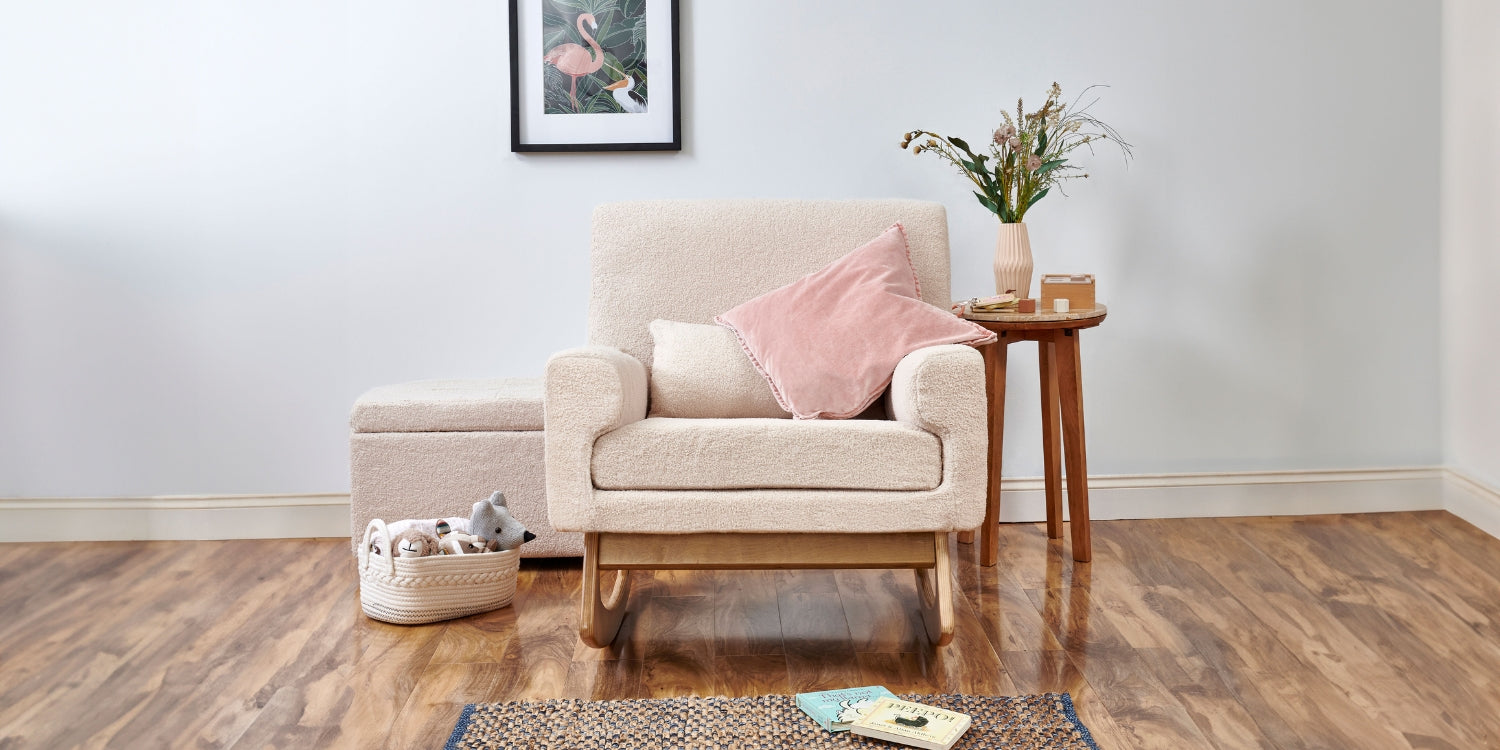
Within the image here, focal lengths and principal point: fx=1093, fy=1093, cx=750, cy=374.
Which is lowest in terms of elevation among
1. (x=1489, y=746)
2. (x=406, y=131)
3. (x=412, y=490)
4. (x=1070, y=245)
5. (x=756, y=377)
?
(x=1489, y=746)

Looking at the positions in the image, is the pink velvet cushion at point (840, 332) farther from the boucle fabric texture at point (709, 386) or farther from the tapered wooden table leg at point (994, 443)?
the tapered wooden table leg at point (994, 443)

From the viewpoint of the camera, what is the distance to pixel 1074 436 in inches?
98.9

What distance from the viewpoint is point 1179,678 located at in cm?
178

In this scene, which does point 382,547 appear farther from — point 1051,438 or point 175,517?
point 1051,438

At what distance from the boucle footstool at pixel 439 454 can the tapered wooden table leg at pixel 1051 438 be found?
1.20 m

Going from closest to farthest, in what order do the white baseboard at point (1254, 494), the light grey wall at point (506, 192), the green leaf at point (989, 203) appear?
the green leaf at point (989, 203), the light grey wall at point (506, 192), the white baseboard at point (1254, 494)

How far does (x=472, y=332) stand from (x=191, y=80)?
0.92 m

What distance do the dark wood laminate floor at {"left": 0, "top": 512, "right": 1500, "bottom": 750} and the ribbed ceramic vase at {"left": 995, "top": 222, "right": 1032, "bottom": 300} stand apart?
633mm

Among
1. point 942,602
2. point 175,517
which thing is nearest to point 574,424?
point 942,602

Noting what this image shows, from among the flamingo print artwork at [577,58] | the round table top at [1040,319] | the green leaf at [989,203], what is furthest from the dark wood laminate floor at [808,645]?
the flamingo print artwork at [577,58]

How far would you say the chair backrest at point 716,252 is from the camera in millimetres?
2352

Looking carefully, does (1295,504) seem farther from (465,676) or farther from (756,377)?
(465,676)

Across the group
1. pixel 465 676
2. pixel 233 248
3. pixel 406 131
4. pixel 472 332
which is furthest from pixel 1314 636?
pixel 233 248

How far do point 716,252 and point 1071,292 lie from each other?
0.81 meters
